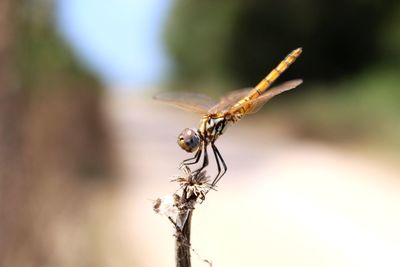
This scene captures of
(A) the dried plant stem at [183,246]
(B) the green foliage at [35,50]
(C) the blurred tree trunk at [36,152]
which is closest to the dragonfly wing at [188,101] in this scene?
(A) the dried plant stem at [183,246]

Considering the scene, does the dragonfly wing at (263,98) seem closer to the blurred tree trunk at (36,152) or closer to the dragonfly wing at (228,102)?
the dragonfly wing at (228,102)

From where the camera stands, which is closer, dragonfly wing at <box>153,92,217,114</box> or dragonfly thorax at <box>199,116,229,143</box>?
dragonfly thorax at <box>199,116,229,143</box>

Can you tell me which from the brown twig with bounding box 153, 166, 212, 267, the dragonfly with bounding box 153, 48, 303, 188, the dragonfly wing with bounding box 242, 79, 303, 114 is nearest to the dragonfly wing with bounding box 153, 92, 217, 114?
the dragonfly with bounding box 153, 48, 303, 188

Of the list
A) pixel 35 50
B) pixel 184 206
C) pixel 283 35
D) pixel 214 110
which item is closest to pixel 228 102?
pixel 214 110

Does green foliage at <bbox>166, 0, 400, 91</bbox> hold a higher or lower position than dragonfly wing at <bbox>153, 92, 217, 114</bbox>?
higher

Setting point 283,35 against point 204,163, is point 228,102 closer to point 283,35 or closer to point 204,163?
point 204,163

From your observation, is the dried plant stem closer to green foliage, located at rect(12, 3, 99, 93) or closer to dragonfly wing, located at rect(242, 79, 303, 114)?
dragonfly wing, located at rect(242, 79, 303, 114)

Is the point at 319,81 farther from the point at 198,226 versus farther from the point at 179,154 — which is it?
the point at 198,226

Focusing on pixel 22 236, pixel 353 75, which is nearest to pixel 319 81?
pixel 353 75
